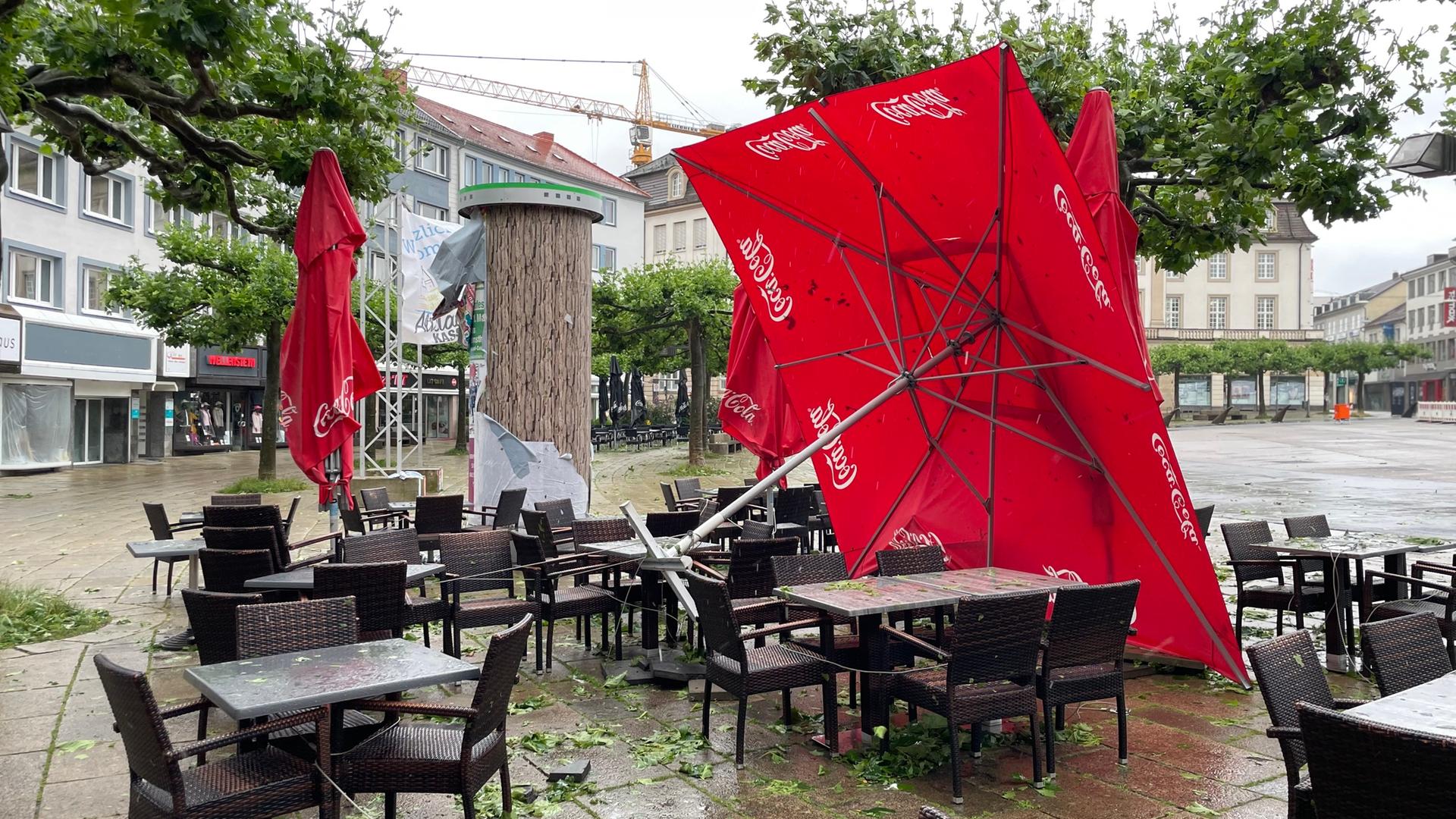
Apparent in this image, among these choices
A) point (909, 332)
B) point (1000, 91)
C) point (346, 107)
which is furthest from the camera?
point (346, 107)

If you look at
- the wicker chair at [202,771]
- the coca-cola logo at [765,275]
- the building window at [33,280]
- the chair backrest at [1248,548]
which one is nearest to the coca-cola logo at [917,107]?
the coca-cola logo at [765,275]

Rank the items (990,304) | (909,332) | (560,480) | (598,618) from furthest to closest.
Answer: (560,480) < (598,618) < (909,332) < (990,304)

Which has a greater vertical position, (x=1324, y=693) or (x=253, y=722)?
(x=1324, y=693)

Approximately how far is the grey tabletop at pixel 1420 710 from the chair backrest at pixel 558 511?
710cm

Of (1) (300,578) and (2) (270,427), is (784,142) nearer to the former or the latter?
(1) (300,578)

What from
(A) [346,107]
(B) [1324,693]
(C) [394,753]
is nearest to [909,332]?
(B) [1324,693]

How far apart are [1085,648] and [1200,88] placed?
621 cm

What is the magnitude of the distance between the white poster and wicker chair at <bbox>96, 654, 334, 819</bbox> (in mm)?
12697

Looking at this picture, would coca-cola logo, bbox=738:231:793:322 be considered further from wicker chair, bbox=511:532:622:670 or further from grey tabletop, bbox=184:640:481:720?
grey tabletop, bbox=184:640:481:720

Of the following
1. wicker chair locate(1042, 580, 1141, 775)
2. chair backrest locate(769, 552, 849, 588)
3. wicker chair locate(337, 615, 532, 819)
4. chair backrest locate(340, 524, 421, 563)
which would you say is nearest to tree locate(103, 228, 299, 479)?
chair backrest locate(340, 524, 421, 563)

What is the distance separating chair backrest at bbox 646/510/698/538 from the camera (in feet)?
28.3

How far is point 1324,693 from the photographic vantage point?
3.94 meters

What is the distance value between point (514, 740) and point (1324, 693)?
3.71m

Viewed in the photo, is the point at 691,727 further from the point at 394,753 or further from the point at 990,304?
the point at 990,304
